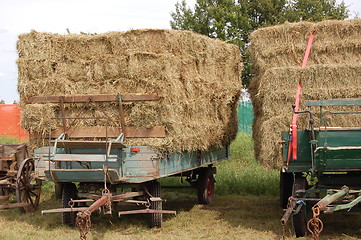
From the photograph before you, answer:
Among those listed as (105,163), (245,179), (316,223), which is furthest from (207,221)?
(245,179)

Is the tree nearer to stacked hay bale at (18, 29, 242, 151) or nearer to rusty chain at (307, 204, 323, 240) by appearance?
stacked hay bale at (18, 29, 242, 151)

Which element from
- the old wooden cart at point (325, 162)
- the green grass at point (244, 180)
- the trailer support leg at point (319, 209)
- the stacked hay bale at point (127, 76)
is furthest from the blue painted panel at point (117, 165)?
the green grass at point (244, 180)

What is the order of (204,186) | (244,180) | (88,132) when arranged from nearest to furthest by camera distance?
(88,132)
(204,186)
(244,180)

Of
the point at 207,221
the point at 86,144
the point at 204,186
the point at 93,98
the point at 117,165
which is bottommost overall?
the point at 207,221

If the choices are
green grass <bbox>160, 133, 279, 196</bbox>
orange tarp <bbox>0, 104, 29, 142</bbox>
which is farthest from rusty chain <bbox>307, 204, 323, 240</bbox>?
orange tarp <bbox>0, 104, 29, 142</bbox>

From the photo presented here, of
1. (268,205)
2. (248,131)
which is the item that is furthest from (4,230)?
(248,131)

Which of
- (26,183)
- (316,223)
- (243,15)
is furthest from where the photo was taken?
(243,15)

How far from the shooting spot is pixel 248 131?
981 inches

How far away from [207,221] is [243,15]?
18.9 m

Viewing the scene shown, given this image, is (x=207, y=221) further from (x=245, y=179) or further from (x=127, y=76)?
(x=245, y=179)

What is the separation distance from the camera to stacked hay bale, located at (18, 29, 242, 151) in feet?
28.6

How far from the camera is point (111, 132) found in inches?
349

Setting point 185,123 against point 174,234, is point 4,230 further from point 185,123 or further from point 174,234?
point 185,123

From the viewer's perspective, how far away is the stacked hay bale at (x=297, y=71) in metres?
8.63
